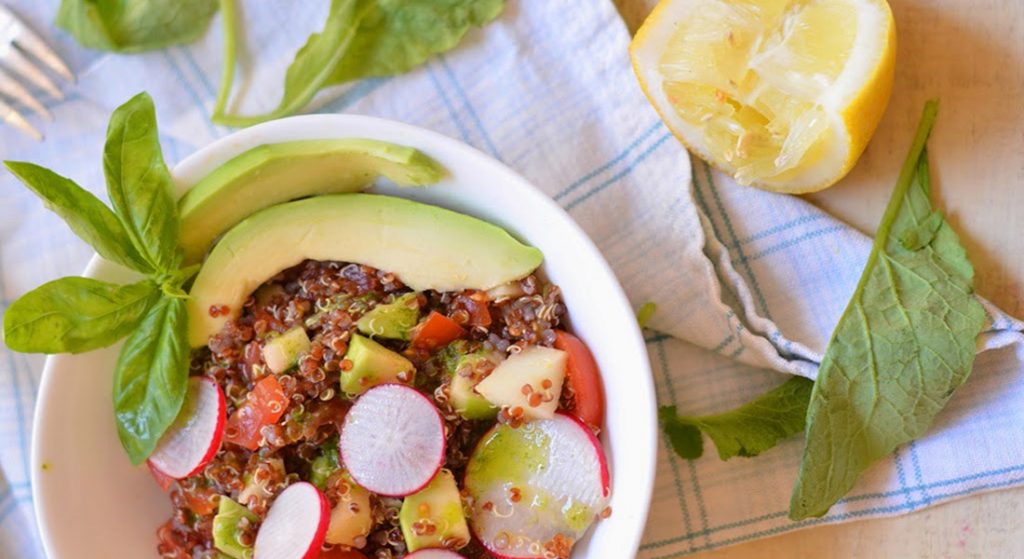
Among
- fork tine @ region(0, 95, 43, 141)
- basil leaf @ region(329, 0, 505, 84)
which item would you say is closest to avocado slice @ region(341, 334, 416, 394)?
basil leaf @ region(329, 0, 505, 84)

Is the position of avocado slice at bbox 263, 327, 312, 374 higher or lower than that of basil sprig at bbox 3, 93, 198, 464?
lower

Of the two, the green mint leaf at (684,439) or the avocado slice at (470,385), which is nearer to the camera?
the avocado slice at (470,385)

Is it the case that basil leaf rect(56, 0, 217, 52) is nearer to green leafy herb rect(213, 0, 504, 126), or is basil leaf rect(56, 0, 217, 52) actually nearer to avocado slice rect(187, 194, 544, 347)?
green leafy herb rect(213, 0, 504, 126)

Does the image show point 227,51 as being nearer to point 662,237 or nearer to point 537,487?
point 662,237

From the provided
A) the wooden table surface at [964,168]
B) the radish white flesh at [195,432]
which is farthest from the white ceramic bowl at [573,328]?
the wooden table surface at [964,168]

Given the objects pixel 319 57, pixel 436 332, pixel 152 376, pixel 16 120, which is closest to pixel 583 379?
pixel 436 332

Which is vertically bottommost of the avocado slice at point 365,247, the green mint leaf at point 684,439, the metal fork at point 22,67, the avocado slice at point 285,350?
the green mint leaf at point 684,439

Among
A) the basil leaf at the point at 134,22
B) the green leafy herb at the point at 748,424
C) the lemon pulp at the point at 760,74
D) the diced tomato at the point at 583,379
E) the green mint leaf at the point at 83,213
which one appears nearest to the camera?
the green mint leaf at the point at 83,213

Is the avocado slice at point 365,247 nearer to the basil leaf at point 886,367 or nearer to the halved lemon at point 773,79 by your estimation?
the halved lemon at point 773,79
